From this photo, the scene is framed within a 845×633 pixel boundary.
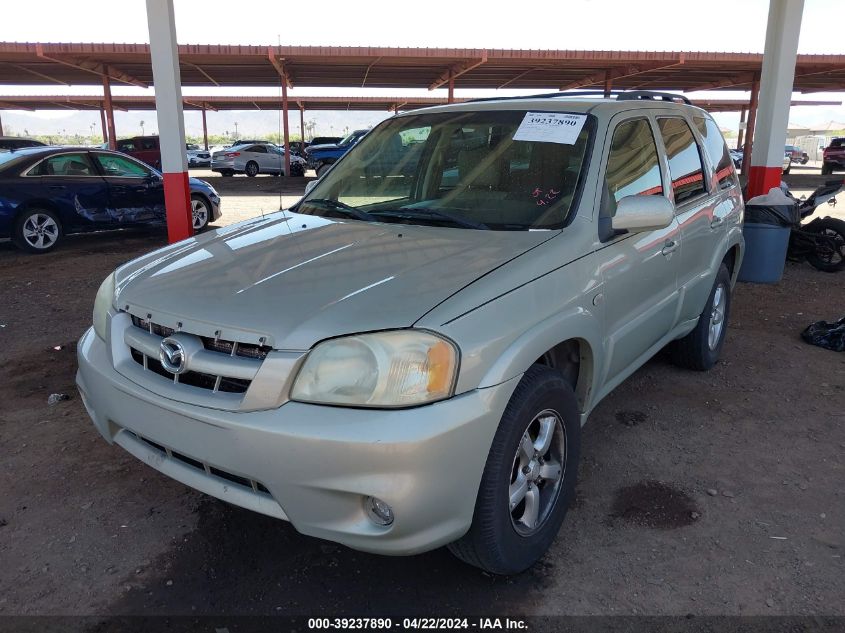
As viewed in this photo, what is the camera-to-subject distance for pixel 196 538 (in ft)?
8.86

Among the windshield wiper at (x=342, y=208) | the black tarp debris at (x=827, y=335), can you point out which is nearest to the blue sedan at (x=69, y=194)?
the windshield wiper at (x=342, y=208)

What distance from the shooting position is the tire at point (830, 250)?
789 cm

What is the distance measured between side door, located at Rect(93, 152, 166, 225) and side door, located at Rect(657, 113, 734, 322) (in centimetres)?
835

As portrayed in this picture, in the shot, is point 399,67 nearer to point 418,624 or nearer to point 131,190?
point 131,190

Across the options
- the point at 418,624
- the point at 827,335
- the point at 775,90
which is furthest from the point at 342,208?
the point at 775,90

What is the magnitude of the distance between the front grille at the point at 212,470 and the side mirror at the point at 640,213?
69.4 inches

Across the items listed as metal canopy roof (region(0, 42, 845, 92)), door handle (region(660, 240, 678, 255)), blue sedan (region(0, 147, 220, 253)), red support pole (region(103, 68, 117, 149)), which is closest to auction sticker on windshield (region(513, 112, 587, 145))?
door handle (region(660, 240, 678, 255))

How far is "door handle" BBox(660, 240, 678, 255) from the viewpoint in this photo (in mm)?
3365

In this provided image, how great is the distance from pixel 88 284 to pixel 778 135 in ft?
27.7

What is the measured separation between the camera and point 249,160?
1145 inches

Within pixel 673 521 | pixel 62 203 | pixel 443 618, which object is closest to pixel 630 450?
pixel 673 521

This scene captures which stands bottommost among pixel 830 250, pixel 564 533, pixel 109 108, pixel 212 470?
pixel 564 533

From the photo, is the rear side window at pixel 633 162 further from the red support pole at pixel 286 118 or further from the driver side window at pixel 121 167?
the red support pole at pixel 286 118

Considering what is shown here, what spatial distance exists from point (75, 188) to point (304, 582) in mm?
8711
